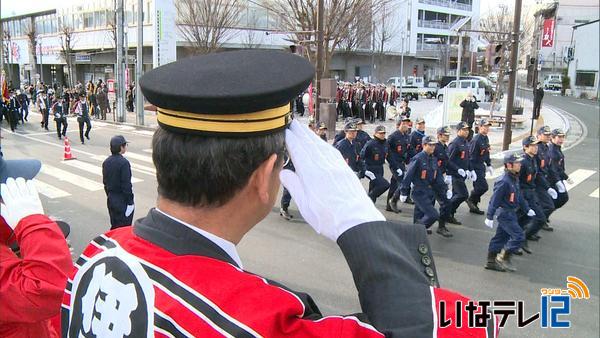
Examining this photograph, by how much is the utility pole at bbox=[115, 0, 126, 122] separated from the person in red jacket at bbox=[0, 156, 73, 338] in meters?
22.2

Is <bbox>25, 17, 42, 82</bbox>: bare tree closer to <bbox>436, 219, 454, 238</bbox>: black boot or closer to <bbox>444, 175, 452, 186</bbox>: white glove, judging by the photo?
<bbox>444, 175, 452, 186</bbox>: white glove

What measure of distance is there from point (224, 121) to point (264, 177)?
0.19 metres

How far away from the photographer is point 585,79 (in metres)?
45.5

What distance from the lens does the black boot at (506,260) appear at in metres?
6.64

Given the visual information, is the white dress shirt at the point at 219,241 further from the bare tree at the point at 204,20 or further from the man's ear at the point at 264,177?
the bare tree at the point at 204,20

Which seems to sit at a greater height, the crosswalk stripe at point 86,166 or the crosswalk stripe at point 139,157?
the crosswalk stripe at point 139,157

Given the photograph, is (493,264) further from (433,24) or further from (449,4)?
(449,4)

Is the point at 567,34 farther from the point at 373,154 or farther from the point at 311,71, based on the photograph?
the point at 311,71

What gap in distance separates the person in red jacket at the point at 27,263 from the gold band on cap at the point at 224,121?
95 cm

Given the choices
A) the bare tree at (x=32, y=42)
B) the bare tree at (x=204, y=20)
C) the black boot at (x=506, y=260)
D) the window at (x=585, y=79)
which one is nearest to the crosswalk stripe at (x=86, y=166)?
the black boot at (x=506, y=260)

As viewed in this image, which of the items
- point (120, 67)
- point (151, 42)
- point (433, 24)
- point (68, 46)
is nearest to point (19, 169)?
point (120, 67)

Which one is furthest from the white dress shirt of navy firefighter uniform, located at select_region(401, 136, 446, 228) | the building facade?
the building facade

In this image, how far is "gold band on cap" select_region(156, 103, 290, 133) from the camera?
1184 millimetres

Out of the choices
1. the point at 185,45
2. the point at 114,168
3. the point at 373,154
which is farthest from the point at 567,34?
the point at 114,168
